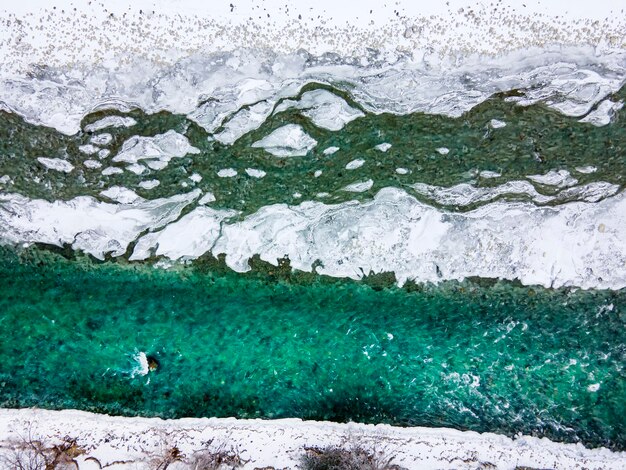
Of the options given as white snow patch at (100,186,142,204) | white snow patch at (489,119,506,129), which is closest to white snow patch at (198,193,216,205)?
white snow patch at (100,186,142,204)

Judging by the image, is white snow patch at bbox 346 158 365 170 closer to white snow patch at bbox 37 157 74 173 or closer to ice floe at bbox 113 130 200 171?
ice floe at bbox 113 130 200 171

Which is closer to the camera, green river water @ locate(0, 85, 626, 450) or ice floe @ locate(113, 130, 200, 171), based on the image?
ice floe @ locate(113, 130, 200, 171)

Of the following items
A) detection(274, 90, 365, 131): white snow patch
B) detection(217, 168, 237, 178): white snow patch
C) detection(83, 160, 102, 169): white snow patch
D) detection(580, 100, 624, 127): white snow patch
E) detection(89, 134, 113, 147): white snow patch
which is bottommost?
detection(83, 160, 102, 169): white snow patch

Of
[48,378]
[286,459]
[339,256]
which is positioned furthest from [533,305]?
[48,378]

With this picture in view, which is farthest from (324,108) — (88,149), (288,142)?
(88,149)

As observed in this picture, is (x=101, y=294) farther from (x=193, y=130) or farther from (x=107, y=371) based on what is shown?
(x=193, y=130)
